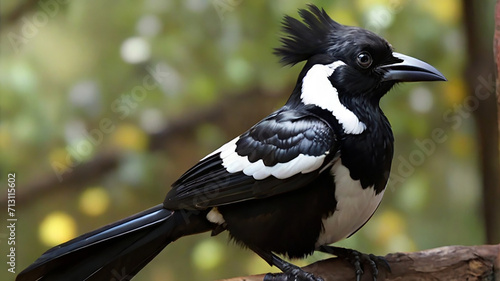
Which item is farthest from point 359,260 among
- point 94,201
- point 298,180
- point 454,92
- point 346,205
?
point 94,201

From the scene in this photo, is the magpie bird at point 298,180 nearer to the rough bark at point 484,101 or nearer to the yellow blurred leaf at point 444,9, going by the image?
the yellow blurred leaf at point 444,9

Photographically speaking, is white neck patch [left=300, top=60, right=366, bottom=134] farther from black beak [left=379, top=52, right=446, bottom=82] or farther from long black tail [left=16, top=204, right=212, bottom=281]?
long black tail [left=16, top=204, right=212, bottom=281]

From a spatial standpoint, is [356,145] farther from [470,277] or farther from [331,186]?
[470,277]

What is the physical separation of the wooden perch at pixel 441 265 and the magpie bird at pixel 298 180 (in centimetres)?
5

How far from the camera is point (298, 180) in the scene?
1280 mm

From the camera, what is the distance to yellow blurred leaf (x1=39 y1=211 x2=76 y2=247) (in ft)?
8.24

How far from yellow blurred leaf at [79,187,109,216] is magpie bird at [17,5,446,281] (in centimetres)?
126

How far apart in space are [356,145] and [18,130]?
162 centimetres

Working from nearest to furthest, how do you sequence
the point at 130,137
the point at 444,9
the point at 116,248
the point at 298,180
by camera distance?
the point at 298,180 → the point at 116,248 → the point at 444,9 → the point at 130,137

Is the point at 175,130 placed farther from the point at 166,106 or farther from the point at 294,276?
the point at 294,276

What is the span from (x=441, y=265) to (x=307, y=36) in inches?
25.5

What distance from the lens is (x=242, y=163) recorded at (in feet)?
4.44

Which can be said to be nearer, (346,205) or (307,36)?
(346,205)

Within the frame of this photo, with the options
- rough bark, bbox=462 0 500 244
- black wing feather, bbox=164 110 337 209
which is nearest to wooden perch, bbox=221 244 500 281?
black wing feather, bbox=164 110 337 209
